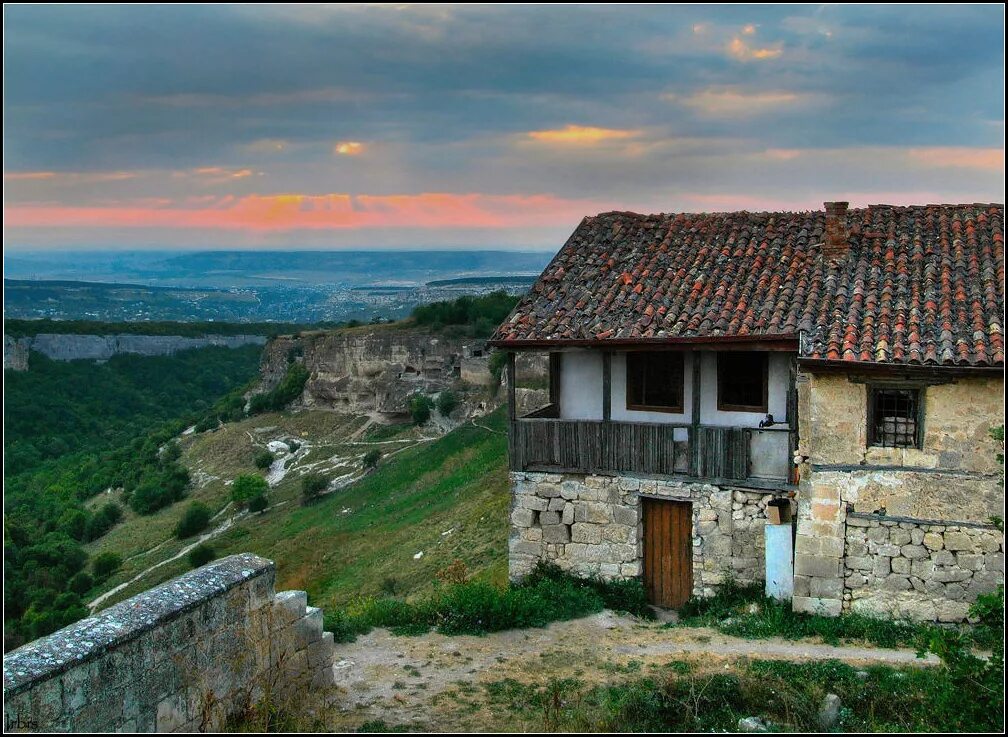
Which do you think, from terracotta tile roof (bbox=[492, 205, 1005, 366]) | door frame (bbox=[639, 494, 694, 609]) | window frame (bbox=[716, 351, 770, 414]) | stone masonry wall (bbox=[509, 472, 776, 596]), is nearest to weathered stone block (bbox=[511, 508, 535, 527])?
stone masonry wall (bbox=[509, 472, 776, 596])

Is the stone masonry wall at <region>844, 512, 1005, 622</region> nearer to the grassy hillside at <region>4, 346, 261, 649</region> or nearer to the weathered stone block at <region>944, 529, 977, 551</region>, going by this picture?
the weathered stone block at <region>944, 529, 977, 551</region>

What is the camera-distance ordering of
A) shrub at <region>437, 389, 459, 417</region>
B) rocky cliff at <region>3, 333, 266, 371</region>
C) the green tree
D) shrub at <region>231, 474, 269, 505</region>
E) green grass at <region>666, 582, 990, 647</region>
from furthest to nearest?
rocky cliff at <region>3, 333, 266, 371</region> → shrub at <region>437, 389, 459, 417</region> → the green tree → shrub at <region>231, 474, 269, 505</region> → green grass at <region>666, 582, 990, 647</region>

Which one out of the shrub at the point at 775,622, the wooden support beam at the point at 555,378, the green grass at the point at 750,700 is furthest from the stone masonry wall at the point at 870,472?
the wooden support beam at the point at 555,378

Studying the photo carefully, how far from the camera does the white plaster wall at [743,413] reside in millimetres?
13695

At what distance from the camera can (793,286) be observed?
1380 centimetres

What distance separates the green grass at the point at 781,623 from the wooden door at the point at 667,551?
0.54 metres

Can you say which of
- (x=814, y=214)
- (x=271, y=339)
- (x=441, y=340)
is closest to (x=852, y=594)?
(x=814, y=214)

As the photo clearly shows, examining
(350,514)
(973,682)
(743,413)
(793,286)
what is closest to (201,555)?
(350,514)

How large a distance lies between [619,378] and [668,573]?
316 centimetres

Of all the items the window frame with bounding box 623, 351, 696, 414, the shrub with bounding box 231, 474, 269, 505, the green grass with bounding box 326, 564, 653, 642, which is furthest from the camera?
the shrub with bounding box 231, 474, 269, 505

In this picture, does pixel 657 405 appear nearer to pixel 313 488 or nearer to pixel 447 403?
pixel 313 488

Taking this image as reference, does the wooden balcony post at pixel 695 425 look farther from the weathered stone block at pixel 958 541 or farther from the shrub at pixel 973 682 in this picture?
the shrub at pixel 973 682

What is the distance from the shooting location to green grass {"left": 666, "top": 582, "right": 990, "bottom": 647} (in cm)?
1184

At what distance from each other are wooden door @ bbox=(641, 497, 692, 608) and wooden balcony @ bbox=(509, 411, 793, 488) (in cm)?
69
